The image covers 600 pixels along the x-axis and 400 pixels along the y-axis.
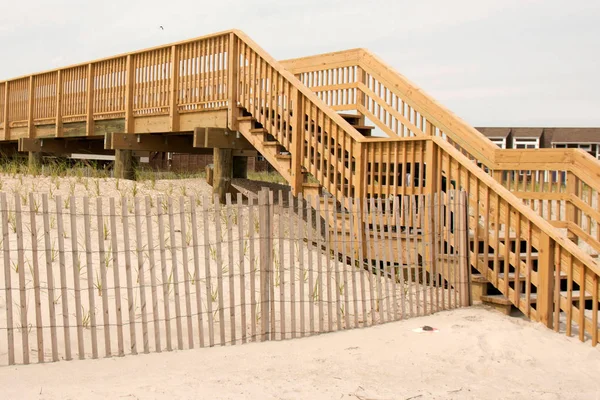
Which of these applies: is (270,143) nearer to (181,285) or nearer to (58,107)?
(181,285)

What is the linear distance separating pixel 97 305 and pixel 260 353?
6.14ft

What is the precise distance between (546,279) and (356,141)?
3027mm

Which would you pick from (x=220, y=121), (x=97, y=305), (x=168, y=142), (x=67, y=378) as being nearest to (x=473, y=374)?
(x=67, y=378)

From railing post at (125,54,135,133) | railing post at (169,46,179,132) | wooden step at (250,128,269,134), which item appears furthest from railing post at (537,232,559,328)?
railing post at (125,54,135,133)

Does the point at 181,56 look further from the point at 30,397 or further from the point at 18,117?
the point at 18,117

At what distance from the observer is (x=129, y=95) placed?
12609 mm

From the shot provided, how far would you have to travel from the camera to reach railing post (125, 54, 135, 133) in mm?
12445

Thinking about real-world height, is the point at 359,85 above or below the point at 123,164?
above

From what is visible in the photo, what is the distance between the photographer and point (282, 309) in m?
5.77

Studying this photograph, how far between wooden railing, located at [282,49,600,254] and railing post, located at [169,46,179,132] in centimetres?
210

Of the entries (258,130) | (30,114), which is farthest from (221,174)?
(30,114)

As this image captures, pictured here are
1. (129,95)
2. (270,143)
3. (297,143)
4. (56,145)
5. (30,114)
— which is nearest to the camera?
(297,143)

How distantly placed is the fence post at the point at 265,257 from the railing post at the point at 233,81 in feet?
16.2

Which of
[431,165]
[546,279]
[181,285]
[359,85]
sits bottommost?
[181,285]
